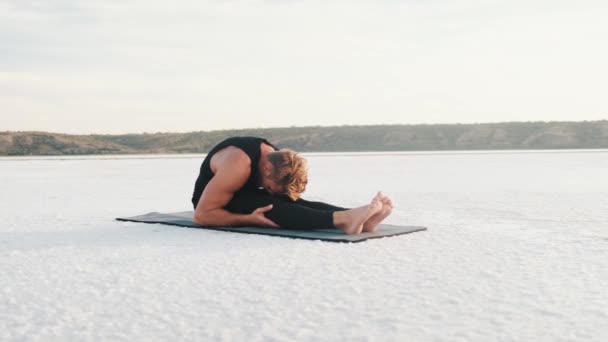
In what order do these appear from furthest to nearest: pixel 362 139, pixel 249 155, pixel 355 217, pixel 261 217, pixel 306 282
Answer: pixel 362 139, pixel 261 217, pixel 249 155, pixel 355 217, pixel 306 282

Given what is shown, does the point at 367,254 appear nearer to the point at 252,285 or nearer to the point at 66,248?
the point at 252,285

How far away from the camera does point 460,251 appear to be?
12.6 ft

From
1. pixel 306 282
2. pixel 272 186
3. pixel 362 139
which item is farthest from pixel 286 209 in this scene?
pixel 362 139

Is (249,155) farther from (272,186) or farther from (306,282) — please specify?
(306,282)

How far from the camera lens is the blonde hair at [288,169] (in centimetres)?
439

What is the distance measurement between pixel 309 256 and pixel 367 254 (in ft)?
1.10

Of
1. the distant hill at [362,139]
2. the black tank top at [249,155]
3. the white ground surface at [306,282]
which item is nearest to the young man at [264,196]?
the black tank top at [249,155]

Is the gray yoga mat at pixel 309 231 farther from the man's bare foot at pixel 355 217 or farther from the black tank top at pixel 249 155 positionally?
the black tank top at pixel 249 155

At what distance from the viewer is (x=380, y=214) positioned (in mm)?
4453

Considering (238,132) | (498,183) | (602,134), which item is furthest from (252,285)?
(238,132)

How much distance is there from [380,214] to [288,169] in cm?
69

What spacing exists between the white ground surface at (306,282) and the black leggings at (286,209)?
257 mm

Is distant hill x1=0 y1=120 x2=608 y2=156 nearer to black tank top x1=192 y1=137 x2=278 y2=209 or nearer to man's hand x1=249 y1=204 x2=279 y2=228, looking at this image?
black tank top x1=192 y1=137 x2=278 y2=209

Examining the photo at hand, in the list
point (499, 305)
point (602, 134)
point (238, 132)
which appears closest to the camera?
point (499, 305)
